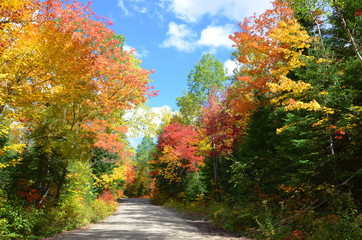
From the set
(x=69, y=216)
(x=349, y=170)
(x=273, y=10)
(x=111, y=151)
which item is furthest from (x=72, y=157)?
(x=273, y=10)

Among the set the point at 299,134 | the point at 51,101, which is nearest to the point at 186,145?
the point at 299,134

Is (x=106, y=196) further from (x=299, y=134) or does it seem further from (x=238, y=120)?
(x=299, y=134)

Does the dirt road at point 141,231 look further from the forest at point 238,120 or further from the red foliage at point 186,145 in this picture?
the red foliage at point 186,145

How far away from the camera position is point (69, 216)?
11.6 metres

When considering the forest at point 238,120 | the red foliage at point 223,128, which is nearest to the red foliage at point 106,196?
the forest at point 238,120

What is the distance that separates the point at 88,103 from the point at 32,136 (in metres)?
3.04

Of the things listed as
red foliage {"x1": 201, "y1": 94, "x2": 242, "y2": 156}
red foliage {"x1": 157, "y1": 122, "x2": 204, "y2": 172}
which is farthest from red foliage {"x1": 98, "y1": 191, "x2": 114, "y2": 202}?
red foliage {"x1": 201, "y1": 94, "x2": 242, "y2": 156}

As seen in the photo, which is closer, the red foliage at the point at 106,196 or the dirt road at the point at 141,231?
the dirt road at the point at 141,231

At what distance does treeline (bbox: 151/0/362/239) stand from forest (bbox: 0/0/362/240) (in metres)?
0.06

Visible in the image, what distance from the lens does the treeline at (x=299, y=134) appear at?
743 cm

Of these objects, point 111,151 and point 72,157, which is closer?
point 72,157

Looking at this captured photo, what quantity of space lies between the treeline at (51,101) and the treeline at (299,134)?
684 cm

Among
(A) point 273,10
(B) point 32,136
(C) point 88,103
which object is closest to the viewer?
(B) point 32,136

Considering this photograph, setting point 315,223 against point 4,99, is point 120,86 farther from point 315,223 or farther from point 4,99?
point 315,223
